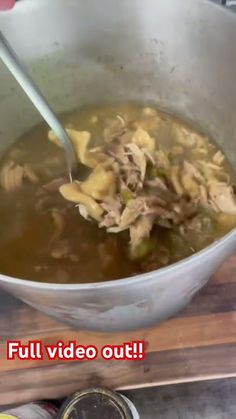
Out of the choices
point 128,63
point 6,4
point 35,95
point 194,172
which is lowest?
point 194,172

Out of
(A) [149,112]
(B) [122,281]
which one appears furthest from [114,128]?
(B) [122,281]

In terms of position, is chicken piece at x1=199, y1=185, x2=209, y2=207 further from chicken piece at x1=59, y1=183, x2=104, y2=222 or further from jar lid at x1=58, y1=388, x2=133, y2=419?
jar lid at x1=58, y1=388, x2=133, y2=419

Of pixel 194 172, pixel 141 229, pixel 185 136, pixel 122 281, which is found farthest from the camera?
pixel 185 136

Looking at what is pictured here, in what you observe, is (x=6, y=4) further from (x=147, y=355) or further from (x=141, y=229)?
(x=147, y=355)

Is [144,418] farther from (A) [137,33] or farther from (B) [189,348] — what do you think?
(A) [137,33]

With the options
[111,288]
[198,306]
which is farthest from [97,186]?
[111,288]

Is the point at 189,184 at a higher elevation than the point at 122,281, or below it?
below
